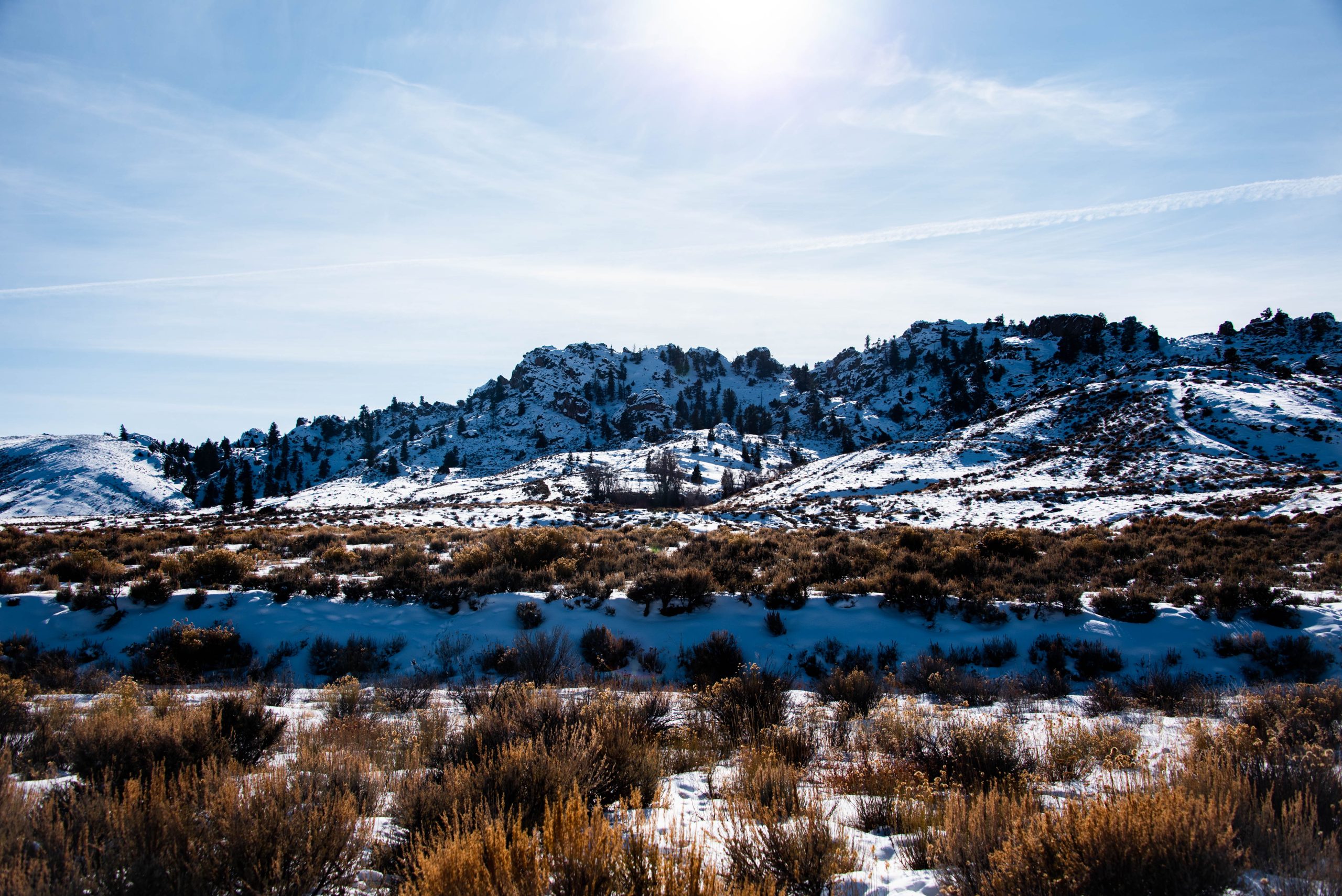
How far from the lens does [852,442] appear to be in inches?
4742

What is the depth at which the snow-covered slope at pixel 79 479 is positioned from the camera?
97.6 metres

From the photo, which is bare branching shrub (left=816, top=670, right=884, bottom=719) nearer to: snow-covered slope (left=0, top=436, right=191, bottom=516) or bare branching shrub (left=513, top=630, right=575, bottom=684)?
bare branching shrub (left=513, top=630, right=575, bottom=684)

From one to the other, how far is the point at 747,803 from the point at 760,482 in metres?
80.0

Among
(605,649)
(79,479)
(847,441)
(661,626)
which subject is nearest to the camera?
(605,649)

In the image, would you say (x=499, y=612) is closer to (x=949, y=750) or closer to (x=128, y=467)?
(x=949, y=750)

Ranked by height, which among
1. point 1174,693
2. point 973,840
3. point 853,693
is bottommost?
point 1174,693

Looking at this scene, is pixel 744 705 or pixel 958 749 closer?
pixel 958 749

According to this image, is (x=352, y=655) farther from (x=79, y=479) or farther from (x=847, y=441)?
(x=79, y=479)

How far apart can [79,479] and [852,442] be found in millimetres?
150968

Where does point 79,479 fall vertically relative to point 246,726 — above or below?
below

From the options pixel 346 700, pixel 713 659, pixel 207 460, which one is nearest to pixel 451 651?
pixel 346 700

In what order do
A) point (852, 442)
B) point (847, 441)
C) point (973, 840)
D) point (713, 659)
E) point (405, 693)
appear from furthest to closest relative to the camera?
point (852, 442), point (847, 441), point (713, 659), point (405, 693), point (973, 840)

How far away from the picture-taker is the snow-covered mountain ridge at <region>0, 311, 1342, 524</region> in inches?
1583

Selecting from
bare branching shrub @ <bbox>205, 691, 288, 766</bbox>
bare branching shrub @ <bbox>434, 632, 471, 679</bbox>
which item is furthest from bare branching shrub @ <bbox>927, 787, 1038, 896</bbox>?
bare branching shrub @ <bbox>434, 632, 471, 679</bbox>
